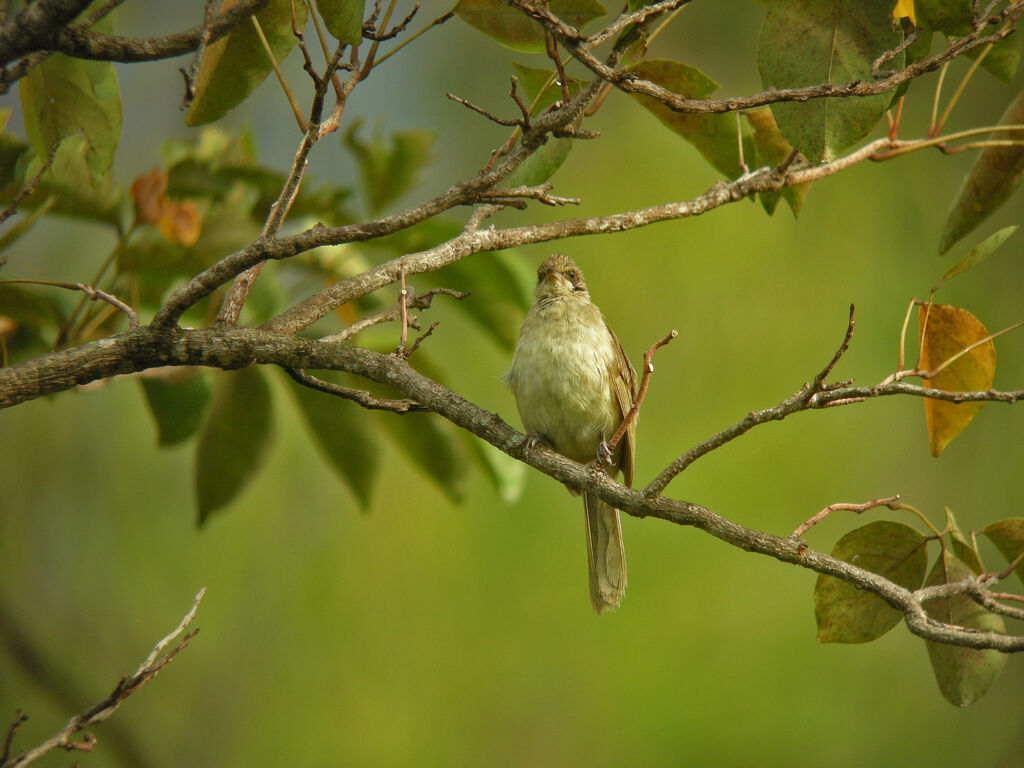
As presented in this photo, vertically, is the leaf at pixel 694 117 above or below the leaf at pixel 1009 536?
above

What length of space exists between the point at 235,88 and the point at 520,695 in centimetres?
550

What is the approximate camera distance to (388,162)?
342cm

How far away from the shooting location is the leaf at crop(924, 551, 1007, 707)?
2.22 meters

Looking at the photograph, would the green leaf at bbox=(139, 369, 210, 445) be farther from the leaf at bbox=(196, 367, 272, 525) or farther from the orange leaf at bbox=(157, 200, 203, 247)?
the orange leaf at bbox=(157, 200, 203, 247)

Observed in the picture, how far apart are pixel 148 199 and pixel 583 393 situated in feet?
5.78

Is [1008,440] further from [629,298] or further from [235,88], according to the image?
[235,88]

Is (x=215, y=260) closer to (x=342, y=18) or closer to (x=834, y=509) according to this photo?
(x=342, y=18)

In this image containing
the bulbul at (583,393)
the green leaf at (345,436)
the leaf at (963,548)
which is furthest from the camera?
the bulbul at (583,393)

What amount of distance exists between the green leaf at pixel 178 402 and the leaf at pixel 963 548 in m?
2.23

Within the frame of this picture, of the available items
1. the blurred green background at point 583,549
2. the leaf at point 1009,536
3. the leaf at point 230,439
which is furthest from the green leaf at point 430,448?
the blurred green background at point 583,549

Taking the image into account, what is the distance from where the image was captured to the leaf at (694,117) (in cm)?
240

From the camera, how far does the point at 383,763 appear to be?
627cm

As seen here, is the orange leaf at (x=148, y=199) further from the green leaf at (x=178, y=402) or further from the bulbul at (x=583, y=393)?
the bulbul at (x=583, y=393)

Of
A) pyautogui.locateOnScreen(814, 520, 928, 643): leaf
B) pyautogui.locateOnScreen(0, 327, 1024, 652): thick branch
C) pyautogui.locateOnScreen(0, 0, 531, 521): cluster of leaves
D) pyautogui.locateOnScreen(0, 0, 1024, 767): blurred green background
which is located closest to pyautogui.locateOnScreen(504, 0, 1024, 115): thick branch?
pyautogui.locateOnScreen(0, 327, 1024, 652): thick branch
